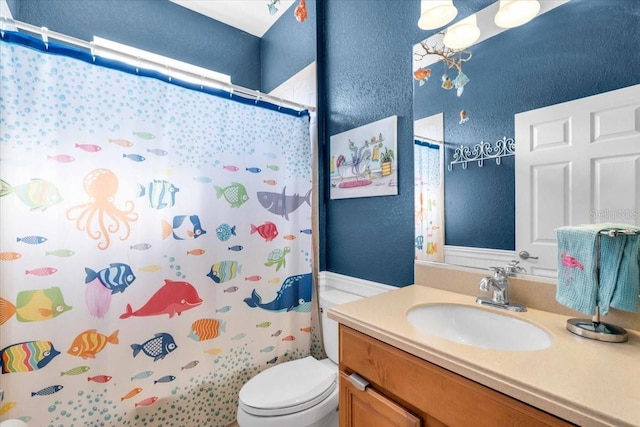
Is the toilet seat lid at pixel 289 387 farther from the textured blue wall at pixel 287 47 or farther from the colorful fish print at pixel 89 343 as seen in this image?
the textured blue wall at pixel 287 47

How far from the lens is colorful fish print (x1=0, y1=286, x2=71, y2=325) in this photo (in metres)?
1.06

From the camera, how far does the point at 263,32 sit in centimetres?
265

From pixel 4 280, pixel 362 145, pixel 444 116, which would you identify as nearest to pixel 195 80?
pixel 362 145

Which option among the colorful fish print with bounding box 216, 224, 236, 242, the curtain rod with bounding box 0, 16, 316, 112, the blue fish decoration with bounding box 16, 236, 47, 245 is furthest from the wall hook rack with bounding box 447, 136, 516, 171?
the blue fish decoration with bounding box 16, 236, 47, 245

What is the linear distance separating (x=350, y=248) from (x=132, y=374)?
Result: 4.22ft

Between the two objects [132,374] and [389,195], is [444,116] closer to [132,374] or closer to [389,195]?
[389,195]

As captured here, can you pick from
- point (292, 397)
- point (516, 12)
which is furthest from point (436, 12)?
point (292, 397)

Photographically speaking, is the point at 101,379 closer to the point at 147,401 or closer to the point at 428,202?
the point at 147,401

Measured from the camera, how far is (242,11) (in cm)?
236

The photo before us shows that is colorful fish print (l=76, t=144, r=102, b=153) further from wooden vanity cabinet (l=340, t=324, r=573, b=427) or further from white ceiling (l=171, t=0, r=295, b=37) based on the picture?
white ceiling (l=171, t=0, r=295, b=37)

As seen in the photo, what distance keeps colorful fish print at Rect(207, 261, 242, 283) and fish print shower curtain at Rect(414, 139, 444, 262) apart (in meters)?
0.98

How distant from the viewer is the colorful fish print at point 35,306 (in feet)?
3.49

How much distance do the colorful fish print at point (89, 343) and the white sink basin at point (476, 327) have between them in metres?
1.31

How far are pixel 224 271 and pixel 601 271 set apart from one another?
5.00 ft
